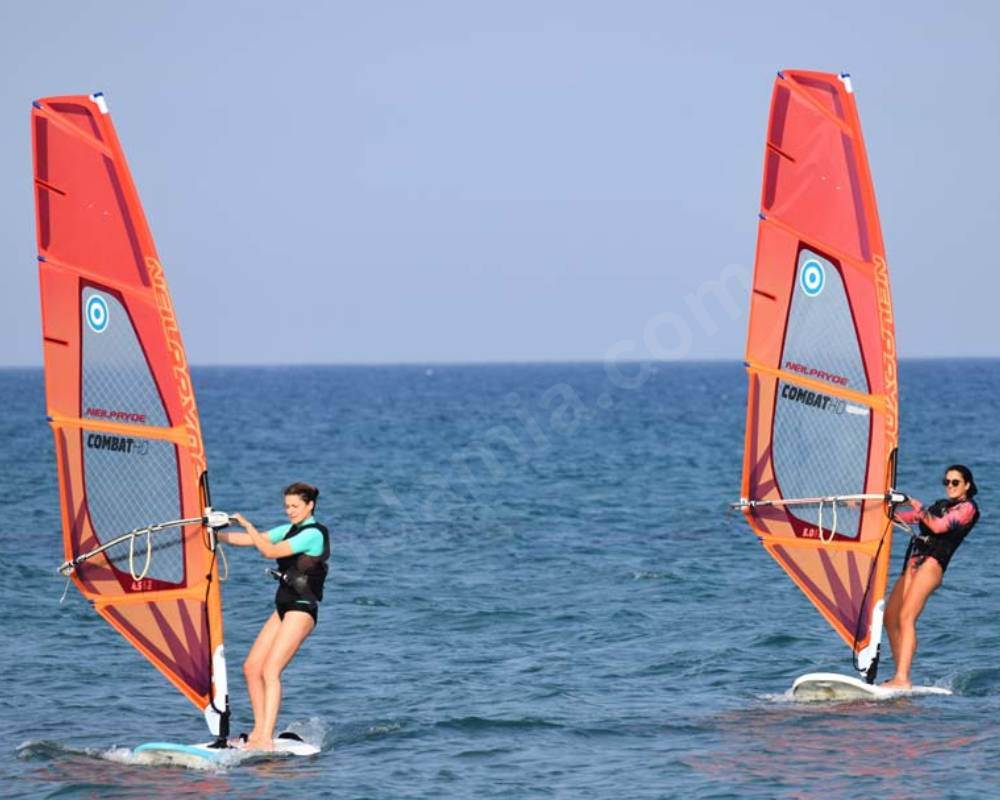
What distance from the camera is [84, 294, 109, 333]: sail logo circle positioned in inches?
495

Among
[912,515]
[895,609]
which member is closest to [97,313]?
[912,515]

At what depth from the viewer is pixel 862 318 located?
1464 centimetres

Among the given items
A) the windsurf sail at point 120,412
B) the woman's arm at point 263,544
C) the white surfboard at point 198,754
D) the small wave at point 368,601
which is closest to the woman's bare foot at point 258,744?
the white surfboard at point 198,754

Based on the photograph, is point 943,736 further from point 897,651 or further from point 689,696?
point 689,696

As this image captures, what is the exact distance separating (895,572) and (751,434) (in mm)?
8815

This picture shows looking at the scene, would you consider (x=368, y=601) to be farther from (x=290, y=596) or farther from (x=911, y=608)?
(x=290, y=596)

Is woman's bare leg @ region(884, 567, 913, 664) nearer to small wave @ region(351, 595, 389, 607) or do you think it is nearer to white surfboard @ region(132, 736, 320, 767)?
white surfboard @ region(132, 736, 320, 767)

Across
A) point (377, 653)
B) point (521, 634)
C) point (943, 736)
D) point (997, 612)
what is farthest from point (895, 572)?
point (943, 736)

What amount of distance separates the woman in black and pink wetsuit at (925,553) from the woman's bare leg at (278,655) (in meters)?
5.18

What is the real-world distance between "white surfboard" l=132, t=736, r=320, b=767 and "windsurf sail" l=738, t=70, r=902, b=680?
4730 millimetres

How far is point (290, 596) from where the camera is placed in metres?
12.5

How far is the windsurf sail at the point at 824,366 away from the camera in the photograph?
14.5 metres

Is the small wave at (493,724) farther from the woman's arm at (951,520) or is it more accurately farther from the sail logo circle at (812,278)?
the sail logo circle at (812,278)

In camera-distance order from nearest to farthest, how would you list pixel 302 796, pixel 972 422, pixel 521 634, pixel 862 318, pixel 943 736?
pixel 302 796
pixel 943 736
pixel 862 318
pixel 521 634
pixel 972 422
